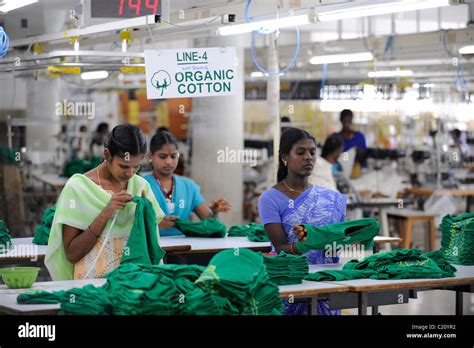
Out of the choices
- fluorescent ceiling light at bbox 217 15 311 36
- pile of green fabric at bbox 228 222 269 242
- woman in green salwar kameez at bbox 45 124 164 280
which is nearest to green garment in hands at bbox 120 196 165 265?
woman in green salwar kameez at bbox 45 124 164 280

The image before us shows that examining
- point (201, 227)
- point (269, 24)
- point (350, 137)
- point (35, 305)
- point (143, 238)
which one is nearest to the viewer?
point (35, 305)

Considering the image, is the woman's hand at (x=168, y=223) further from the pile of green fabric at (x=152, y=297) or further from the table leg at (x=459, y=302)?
the pile of green fabric at (x=152, y=297)

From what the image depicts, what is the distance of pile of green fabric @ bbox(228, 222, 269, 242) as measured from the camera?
672cm

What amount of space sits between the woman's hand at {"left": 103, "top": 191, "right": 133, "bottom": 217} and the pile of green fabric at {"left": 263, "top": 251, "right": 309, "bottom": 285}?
736mm

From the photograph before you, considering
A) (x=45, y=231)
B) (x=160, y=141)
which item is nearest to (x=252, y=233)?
(x=160, y=141)

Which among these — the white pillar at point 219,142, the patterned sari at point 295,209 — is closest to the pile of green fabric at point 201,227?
the patterned sari at point 295,209

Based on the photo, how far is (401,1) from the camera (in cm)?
539

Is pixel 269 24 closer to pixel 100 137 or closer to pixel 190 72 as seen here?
pixel 190 72

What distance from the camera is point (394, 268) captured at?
4.79 meters

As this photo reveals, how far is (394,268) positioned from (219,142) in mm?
6705
